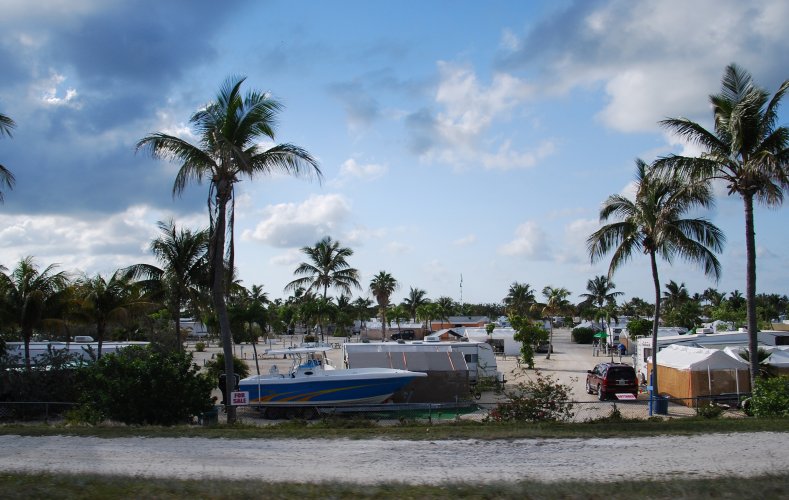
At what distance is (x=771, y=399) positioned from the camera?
57.3ft

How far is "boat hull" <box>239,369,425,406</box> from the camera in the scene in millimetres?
22797

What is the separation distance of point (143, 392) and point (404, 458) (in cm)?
872

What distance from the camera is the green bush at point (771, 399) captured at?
17219 mm

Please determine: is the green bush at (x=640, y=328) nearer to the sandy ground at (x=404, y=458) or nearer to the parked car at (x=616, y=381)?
the parked car at (x=616, y=381)

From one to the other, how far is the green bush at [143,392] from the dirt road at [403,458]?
123 inches

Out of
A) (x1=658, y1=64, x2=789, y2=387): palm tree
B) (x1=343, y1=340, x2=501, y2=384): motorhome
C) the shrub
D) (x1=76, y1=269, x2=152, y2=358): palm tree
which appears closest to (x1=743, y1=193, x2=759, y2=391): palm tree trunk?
(x1=658, y1=64, x2=789, y2=387): palm tree

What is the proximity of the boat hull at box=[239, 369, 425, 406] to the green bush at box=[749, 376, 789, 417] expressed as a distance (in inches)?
459

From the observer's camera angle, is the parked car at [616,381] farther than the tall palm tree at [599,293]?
No

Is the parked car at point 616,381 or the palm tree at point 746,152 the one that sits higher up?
the palm tree at point 746,152

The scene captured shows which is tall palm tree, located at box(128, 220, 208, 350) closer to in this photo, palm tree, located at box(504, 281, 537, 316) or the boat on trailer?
the boat on trailer

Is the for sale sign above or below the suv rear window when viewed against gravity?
above

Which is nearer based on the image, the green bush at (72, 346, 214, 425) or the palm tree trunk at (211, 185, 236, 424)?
the green bush at (72, 346, 214, 425)

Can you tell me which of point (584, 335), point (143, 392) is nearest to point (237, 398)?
point (143, 392)

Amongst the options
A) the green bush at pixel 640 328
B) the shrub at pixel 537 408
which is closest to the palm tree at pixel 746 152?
the shrub at pixel 537 408
